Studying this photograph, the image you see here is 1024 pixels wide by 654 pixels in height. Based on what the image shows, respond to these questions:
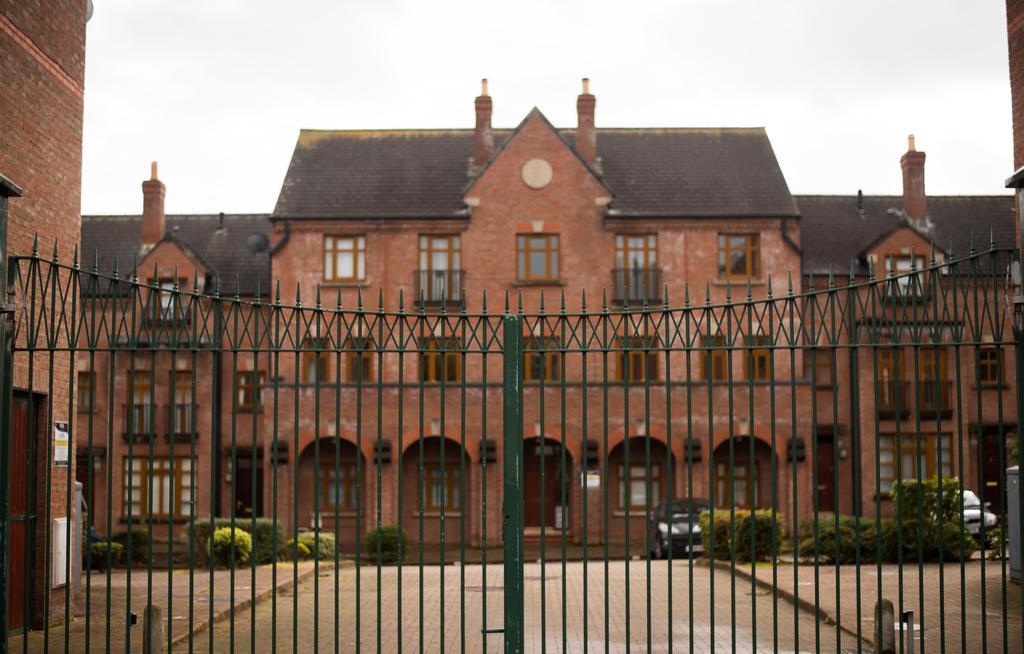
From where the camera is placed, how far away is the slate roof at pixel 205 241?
39.4m

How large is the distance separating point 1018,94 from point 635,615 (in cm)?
743

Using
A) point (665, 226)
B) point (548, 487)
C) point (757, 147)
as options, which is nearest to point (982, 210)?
point (757, 147)

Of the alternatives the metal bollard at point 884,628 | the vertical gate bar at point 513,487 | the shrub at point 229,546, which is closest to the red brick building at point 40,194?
the vertical gate bar at point 513,487

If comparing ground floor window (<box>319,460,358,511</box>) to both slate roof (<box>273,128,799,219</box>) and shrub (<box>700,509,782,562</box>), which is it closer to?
slate roof (<box>273,128,799,219</box>)

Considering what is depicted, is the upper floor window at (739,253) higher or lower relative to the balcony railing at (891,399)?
higher

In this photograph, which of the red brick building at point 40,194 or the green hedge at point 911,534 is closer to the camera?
the red brick building at point 40,194

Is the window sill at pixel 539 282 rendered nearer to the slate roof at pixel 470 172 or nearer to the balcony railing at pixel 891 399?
the slate roof at pixel 470 172

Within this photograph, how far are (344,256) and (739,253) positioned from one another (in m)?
11.1

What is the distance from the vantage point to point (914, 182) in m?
39.7

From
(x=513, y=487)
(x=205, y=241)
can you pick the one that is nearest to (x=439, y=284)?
(x=205, y=241)

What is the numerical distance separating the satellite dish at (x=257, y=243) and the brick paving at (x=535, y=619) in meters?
20.7

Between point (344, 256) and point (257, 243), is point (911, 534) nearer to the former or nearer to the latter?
point (344, 256)

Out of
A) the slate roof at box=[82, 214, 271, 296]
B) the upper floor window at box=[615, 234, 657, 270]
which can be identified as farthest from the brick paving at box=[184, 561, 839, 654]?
the slate roof at box=[82, 214, 271, 296]

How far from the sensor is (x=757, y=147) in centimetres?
3781
